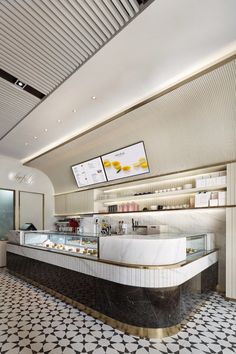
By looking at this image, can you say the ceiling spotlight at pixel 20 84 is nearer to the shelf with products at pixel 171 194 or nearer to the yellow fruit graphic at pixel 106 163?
the yellow fruit graphic at pixel 106 163

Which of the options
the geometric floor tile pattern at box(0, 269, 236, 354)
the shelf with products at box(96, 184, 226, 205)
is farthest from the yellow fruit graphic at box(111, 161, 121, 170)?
the geometric floor tile pattern at box(0, 269, 236, 354)

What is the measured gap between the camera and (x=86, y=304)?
3.32 meters

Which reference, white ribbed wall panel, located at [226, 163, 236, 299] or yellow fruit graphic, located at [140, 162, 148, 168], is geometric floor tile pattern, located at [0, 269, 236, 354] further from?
yellow fruit graphic, located at [140, 162, 148, 168]

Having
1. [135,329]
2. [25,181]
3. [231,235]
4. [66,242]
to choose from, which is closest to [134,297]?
[135,329]

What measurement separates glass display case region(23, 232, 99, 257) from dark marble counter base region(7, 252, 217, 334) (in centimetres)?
36

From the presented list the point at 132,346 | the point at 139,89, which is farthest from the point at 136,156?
the point at 132,346

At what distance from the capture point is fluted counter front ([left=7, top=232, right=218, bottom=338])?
266 centimetres

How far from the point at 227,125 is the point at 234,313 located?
119 inches

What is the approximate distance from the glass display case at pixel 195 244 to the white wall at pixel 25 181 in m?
5.87

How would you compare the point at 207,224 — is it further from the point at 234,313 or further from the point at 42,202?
the point at 42,202

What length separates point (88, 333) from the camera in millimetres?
2748

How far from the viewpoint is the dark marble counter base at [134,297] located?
2.65 m

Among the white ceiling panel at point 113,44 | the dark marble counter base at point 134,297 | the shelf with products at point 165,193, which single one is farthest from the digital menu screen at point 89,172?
the dark marble counter base at point 134,297

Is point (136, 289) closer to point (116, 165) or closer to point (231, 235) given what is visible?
point (231, 235)
